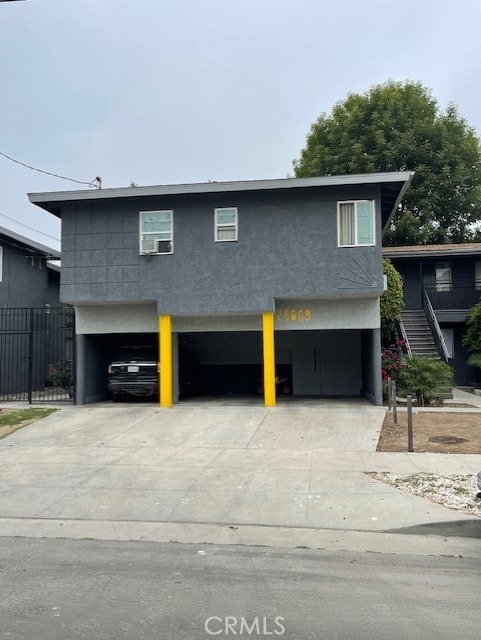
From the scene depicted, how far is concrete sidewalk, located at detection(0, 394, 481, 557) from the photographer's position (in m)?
6.14

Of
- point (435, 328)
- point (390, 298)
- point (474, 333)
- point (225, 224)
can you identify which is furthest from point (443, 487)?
point (474, 333)

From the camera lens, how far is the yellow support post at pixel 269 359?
14.2 metres

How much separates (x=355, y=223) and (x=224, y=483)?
27.0 feet

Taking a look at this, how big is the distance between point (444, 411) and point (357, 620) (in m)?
10.2

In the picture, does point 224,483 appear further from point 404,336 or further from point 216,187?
point 404,336

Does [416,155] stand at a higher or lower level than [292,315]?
higher

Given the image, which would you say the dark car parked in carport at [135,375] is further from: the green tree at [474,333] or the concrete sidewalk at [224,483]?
the green tree at [474,333]

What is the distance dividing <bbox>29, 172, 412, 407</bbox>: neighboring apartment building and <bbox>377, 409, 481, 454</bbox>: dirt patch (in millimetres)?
2027

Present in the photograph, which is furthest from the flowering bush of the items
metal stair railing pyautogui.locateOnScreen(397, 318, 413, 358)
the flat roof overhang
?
the flat roof overhang

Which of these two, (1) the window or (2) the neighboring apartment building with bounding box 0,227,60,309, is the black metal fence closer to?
(2) the neighboring apartment building with bounding box 0,227,60,309

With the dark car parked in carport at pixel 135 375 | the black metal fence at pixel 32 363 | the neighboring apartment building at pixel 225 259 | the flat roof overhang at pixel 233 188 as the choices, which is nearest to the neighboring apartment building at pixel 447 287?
the neighboring apartment building at pixel 225 259

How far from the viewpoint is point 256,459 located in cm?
920

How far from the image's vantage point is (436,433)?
10.8 m

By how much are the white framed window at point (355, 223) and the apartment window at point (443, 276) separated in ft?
31.2
